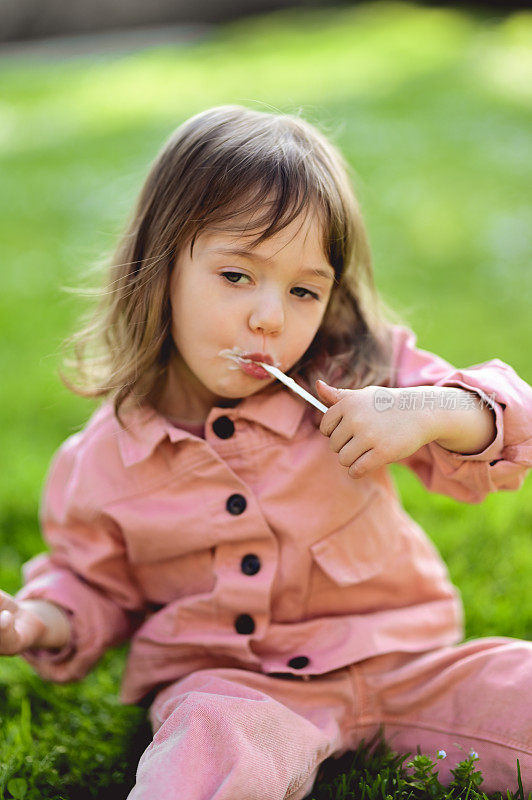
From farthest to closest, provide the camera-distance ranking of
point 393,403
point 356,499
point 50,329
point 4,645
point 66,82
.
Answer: point 66,82
point 50,329
point 356,499
point 4,645
point 393,403

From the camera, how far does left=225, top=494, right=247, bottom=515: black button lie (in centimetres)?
168

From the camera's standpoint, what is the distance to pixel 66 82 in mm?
8445

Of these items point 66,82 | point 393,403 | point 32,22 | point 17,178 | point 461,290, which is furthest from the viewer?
point 32,22

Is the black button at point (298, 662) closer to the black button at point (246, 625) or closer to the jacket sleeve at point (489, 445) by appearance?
the black button at point (246, 625)

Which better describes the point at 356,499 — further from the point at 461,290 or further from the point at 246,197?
the point at 461,290

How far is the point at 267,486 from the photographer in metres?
1.72

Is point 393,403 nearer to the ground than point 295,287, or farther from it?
nearer to the ground

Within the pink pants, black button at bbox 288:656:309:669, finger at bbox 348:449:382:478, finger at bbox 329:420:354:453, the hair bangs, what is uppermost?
the hair bangs

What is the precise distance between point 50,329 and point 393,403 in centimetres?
253

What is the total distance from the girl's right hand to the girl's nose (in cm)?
65

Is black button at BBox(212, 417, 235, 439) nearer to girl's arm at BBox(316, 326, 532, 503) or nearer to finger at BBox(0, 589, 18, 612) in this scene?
girl's arm at BBox(316, 326, 532, 503)

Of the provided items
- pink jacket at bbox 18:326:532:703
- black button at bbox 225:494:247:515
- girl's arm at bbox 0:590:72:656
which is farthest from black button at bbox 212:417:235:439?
girl's arm at bbox 0:590:72:656

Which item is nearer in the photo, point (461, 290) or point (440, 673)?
point (440, 673)

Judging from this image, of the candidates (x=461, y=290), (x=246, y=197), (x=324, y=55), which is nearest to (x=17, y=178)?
(x=461, y=290)
